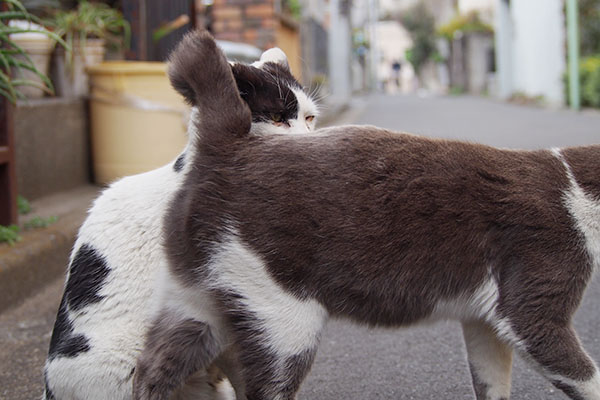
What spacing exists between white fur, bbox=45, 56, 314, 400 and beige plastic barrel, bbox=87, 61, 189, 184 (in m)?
3.62

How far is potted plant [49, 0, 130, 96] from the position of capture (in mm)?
6055

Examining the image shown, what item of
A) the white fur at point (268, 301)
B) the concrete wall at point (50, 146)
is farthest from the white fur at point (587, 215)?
the concrete wall at point (50, 146)

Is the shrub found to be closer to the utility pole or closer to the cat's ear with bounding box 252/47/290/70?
the utility pole

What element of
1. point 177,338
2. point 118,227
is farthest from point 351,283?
point 118,227

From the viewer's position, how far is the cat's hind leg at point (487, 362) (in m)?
2.31

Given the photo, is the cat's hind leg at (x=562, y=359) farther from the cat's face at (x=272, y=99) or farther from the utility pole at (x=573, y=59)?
the utility pole at (x=573, y=59)

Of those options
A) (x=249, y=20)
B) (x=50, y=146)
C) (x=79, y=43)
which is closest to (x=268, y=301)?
(x=50, y=146)

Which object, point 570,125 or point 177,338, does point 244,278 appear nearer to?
point 177,338

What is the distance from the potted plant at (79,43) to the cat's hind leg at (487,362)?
441 centimetres

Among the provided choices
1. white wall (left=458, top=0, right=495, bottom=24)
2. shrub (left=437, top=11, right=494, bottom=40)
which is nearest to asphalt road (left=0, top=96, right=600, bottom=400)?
shrub (left=437, top=11, right=494, bottom=40)

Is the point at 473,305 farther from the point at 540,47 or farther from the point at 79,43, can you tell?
the point at 540,47

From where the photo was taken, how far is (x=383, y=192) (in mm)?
1966

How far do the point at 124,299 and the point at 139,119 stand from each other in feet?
13.0

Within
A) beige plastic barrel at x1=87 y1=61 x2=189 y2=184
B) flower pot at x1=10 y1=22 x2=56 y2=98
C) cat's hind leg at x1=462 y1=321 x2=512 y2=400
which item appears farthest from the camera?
beige plastic barrel at x1=87 y1=61 x2=189 y2=184
